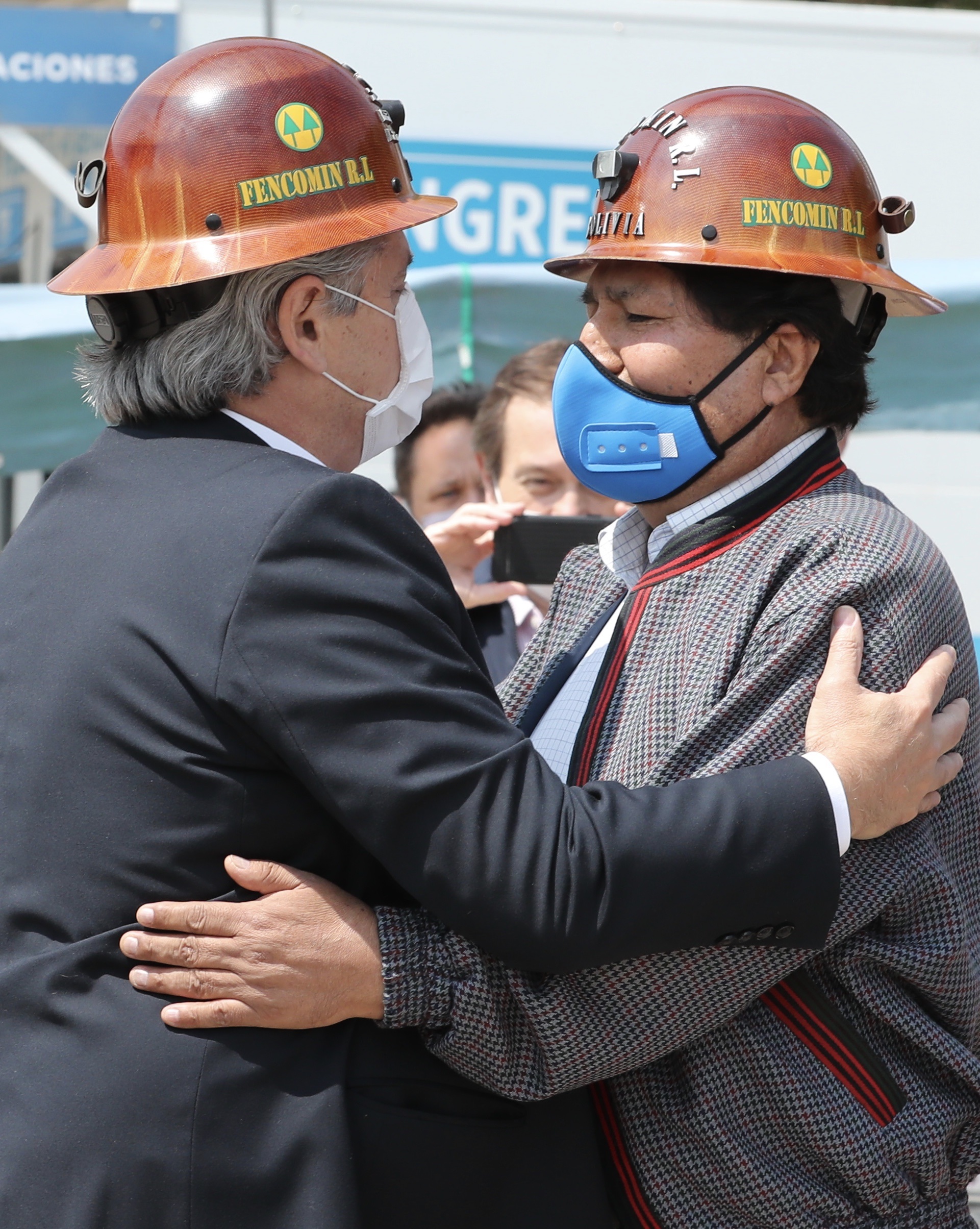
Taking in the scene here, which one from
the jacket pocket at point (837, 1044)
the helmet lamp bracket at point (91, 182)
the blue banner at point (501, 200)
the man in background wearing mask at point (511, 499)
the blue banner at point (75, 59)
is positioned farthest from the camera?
the blue banner at point (501, 200)

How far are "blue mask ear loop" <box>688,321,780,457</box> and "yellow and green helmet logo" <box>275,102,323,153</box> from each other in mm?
701

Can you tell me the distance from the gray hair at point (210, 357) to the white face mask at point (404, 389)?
189mm

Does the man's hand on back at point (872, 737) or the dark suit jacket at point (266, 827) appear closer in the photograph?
the dark suit jacket at point (266, 827)

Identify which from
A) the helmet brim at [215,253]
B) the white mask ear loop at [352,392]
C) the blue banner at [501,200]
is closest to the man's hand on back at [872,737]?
the white mask ear loop at [352,392]

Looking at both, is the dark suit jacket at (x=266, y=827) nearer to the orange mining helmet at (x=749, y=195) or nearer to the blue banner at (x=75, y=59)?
the orange mining helmet at (x=749, y=195)

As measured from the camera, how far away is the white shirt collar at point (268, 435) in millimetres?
2014

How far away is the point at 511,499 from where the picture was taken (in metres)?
4.15

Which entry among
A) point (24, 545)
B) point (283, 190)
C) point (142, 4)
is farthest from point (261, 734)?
point (142, 4)

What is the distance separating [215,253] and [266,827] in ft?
2.65

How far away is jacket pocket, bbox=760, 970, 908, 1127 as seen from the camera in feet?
6.49

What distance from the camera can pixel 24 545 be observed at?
6.44 ft

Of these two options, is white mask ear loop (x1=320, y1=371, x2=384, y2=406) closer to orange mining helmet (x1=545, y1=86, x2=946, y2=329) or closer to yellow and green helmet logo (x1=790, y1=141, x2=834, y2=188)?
orange mining helmet (x1=545, y1=86, x2=946, y2=329)

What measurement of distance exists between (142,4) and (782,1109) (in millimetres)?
4378

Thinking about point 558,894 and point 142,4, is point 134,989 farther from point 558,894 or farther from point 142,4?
point 142,4
